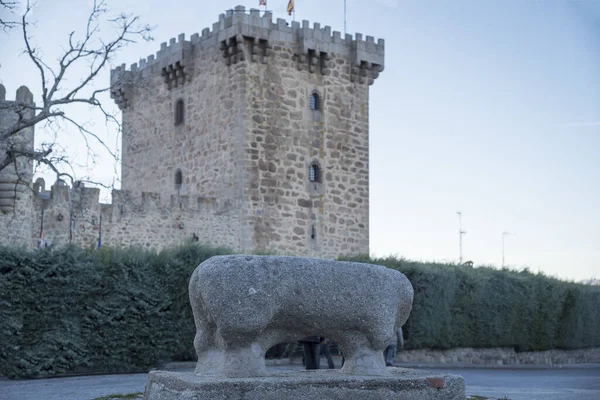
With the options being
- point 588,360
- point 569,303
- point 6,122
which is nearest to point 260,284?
point 6,122

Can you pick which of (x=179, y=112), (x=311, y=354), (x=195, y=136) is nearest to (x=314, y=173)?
(x=195, y=136)

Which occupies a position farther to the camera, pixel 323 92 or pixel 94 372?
pixel 323 92

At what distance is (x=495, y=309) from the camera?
24.5 m

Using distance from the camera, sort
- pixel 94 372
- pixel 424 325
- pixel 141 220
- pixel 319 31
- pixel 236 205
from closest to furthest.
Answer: pixel 94 372 < pixel 424 325 < pixel 141 220 < pixel 236 205 < pixel 319 31

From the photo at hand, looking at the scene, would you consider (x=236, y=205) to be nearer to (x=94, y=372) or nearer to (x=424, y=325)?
(x=424, y=325)

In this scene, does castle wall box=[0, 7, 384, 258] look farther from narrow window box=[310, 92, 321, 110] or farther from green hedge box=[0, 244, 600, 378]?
green hedge box=[0, 244, 600, 378]

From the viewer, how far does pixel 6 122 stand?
2066 centimetres

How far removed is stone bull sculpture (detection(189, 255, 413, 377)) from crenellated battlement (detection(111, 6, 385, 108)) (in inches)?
729

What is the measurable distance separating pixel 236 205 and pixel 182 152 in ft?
12.8

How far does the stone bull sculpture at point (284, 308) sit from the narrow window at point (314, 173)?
1980cm

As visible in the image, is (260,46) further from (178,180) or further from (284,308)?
(284,308)

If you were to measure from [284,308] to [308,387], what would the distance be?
0.73 m

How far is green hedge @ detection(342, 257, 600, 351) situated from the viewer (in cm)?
2252

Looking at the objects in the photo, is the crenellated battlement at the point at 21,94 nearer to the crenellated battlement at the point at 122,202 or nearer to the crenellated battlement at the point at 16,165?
the crenellated battlement at the point at 16,165
